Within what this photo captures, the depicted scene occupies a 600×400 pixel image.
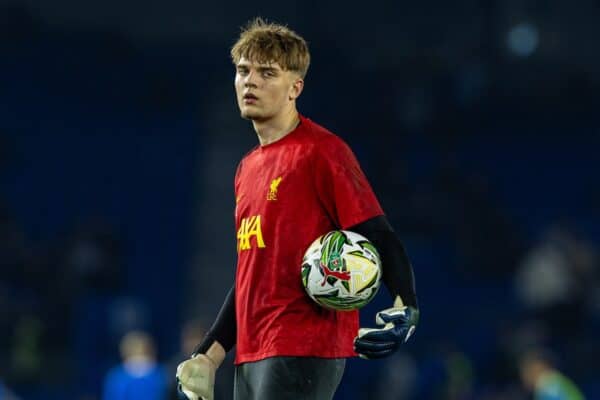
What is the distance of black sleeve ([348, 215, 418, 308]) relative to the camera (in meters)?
3.66

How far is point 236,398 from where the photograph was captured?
157 inches

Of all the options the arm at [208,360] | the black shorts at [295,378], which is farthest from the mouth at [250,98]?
the black shorts at [295,378]

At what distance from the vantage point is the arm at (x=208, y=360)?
4.16 metres

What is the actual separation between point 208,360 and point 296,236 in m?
0.70

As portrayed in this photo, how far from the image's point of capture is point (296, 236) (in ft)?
12.6

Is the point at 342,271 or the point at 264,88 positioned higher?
the point at 264,88

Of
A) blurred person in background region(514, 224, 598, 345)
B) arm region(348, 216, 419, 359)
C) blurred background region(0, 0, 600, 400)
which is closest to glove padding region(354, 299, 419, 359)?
arm region(348, 216, 419, 359)

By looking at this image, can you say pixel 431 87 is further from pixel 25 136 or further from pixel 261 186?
pixel 261 186

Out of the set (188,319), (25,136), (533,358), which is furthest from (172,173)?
(533,358)

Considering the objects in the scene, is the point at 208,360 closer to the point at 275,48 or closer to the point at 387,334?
the point at 387,334

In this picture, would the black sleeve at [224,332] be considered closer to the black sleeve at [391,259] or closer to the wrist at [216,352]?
the wrist at [216,352]

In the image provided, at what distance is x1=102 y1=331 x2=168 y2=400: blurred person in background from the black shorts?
22.6 ft

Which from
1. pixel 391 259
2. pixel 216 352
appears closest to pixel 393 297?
pixel 391 259

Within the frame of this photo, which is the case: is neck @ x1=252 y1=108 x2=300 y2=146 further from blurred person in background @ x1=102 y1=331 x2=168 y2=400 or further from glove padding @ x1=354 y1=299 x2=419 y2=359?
blurred person in background @ x1=102 y1=331 x2=168 y2=400
